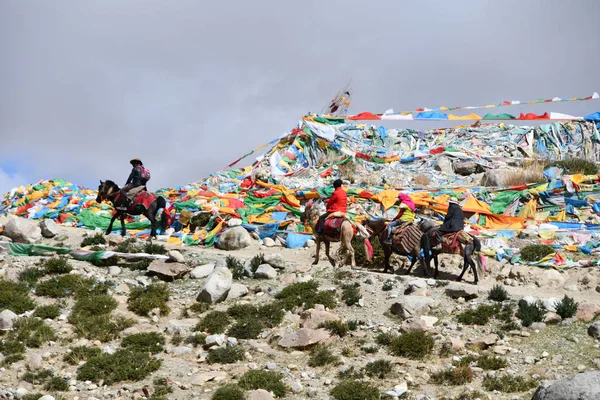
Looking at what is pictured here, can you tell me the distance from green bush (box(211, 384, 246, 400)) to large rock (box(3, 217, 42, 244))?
37.3 ft

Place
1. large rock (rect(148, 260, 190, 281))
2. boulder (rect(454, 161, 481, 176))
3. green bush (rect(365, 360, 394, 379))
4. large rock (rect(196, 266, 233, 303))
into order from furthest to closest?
boulder (rect(454, 161, 481, 176)) < large rock (rect(148, 260, 190, 281)) < large rock (rect(196, 266, 233, 303)) < green bush (rect(365, 360, 394, 379))

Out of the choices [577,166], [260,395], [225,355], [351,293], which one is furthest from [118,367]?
[577,166]

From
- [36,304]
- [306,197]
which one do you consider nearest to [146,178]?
[306,197]

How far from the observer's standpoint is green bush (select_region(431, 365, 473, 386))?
848 cm

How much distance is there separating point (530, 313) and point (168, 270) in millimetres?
6903

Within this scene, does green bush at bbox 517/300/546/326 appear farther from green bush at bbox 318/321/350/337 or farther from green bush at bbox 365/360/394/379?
green bush at bbox 318/321/350/337

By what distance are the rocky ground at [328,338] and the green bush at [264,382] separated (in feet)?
0.37

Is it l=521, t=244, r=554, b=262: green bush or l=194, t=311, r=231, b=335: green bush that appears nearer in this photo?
l=194, t=311, r=231, b=335: green bush

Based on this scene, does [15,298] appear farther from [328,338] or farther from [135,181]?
[135,181]

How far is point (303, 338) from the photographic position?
10047 millimetres

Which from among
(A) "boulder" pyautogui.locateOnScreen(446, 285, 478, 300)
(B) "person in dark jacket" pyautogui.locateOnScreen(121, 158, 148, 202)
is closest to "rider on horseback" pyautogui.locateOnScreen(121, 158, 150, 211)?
(B) "person in dark jacket" pyautogui.locateOnScreen(121, 158, 148, 202)

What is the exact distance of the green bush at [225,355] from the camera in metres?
9.65

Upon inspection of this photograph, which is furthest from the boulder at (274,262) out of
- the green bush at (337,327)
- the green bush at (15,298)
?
the green bush at (15,298)

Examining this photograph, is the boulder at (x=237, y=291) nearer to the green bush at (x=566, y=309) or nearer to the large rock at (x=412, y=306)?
the large rock at (x=412, y=306)
